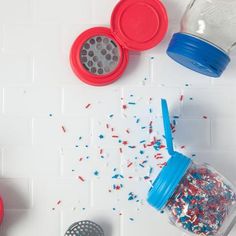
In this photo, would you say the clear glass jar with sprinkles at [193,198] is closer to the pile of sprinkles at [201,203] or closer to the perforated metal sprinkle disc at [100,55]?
the pile of sprinkles at [201,203]

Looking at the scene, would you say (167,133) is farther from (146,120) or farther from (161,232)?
(161,232)

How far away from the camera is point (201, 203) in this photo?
33.6 inches

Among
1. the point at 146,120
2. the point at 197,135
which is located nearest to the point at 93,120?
the point at 146,120

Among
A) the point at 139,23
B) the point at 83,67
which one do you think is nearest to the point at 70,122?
the point at 83,67

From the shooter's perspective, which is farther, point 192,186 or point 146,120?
point 146,120

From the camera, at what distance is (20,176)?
0.96 meters

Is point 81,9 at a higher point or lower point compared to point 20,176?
higher

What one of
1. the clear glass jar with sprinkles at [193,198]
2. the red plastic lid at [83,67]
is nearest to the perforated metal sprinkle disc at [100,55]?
the red plastic lid at [83,67]

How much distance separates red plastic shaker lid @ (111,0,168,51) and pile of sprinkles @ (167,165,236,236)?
0.27 m

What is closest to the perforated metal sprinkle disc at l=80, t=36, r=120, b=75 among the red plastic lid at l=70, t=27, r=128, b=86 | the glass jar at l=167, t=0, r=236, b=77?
the red plastic lid at l=70, t=27, r=128, b=86

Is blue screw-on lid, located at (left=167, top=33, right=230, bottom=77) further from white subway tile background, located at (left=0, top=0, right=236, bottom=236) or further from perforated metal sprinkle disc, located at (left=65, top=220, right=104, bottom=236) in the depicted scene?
perforated metal sprinkle disc, located at (left=65, top=220, right=104, bottom=236)

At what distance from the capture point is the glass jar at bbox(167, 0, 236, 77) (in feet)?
2.89

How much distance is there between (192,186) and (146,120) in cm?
18

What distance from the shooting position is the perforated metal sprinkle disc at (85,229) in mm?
924
